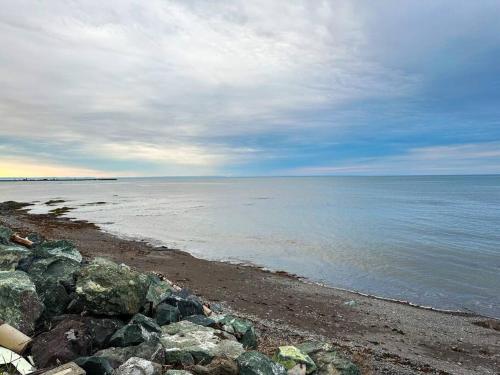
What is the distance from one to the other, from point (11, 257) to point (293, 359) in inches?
277

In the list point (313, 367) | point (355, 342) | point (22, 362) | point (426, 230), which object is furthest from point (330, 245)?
point (22, 362)

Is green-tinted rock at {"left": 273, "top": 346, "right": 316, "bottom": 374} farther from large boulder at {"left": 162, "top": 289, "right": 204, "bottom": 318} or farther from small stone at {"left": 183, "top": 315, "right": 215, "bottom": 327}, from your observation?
large boulder at {"left": 162, "top": 289, "right": 204, "bottom": 318}

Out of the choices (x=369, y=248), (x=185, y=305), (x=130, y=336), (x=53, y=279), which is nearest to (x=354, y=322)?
(x=185, y=305)

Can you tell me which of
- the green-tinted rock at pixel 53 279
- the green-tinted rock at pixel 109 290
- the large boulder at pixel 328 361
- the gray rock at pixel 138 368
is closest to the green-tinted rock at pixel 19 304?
the green-tinted rock at pixel 53 279

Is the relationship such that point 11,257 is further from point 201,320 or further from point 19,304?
point 201,320

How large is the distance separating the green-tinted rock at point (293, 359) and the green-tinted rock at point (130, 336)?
220 cm

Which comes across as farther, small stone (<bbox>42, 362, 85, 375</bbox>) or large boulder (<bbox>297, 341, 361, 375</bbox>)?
large boulder (<bbox>297, 341, 361, 375</bbox>)

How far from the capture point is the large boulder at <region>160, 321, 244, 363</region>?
6.09m

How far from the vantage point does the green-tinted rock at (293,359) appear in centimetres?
664

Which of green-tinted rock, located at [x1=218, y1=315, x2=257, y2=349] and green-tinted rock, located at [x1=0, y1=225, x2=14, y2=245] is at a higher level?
green-tinted rock, located at [x1=0, y1=225, x2=14, y2=245]

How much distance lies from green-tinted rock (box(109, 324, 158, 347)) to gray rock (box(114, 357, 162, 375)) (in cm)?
106

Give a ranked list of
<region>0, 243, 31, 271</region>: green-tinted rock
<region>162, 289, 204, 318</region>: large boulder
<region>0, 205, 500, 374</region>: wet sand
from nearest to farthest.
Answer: <region>162, 289, 204, 318</region>: large boulder
<region>0, 243, 31, 271</region>: green-tinted rock
<region>0, 205, 500, 374</region>: wet sand

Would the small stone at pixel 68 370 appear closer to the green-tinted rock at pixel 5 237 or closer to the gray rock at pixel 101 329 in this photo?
the gray rock at pixel 101 329

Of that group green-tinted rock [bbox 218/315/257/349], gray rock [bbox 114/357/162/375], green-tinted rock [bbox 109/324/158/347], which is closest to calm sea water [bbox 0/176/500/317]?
green-tinted rock [bbox 218/315/257/349]
